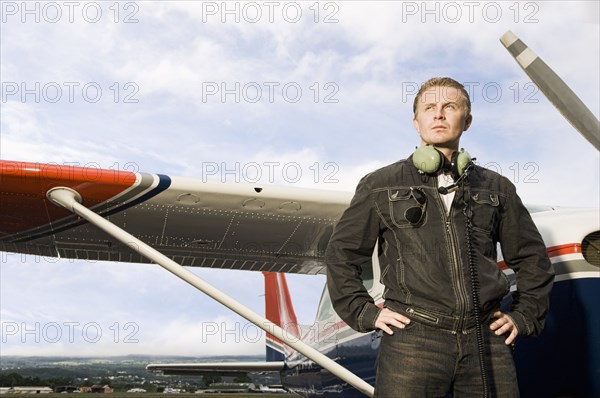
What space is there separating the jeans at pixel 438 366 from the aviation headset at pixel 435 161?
482mm

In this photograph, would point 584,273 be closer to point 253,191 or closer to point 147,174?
point 253,191

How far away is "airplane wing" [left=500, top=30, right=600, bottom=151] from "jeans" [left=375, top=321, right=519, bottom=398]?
238cm

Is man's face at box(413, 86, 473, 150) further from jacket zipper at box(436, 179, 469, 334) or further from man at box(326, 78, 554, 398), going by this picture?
jacket zipper at box(436, 179, 469, 334)

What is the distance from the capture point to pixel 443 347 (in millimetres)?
1892

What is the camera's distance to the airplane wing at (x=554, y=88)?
3928 millimetres

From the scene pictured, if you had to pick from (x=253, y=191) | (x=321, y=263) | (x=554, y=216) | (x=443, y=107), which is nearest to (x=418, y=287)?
(x=443, y=107)

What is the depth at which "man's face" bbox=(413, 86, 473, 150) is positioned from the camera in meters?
2.15

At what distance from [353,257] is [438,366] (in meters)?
0.44

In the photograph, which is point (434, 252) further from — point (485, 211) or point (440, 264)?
point (485, 211)

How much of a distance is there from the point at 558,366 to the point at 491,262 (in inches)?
62.1

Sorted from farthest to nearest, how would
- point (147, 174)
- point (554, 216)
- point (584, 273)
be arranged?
point (147, 174), point (554, 216), point (584, 273)

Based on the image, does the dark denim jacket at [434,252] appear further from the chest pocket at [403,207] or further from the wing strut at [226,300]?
the wing strut at [226,300]

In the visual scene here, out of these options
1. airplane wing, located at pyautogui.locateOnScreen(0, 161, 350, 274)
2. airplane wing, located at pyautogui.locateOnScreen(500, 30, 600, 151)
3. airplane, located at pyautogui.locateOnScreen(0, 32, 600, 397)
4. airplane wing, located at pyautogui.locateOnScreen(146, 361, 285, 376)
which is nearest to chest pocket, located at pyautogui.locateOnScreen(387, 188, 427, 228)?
airplane, located at pyautogui.locateOnScreen(0, 32, 600, 397)

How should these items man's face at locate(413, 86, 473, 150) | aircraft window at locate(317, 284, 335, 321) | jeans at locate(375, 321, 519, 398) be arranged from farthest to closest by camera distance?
aircraft window at locate(317, 284, 335, 321) < man's face at locate(413, 86, 473, 150) < jeans at locate(375, 321, 519, 398)
